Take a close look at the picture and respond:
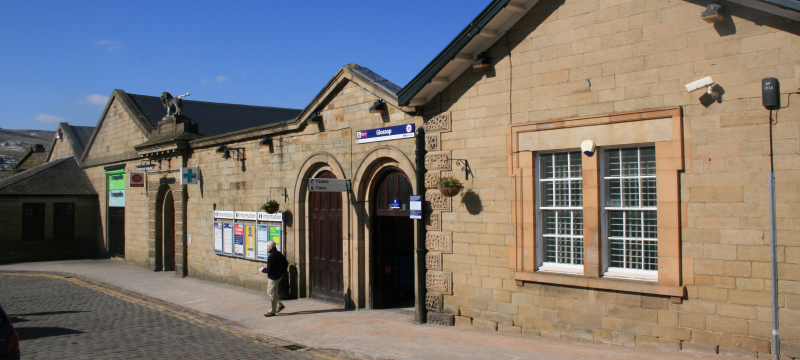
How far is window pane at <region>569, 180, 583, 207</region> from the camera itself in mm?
8680

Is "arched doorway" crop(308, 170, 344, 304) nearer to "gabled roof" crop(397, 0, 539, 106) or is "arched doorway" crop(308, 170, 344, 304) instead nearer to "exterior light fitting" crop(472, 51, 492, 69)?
"gabled roof" crop(397, 0, 539, 106)

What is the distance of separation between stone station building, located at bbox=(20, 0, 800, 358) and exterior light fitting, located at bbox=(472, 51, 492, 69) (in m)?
0.10

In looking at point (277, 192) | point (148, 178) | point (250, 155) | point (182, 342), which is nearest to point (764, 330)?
point (182, 342)

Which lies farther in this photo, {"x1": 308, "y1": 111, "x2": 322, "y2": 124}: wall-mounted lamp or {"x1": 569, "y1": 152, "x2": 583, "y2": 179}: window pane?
{"x1": 308, "y1": 111, "x2": 322, "y2": 124}: wall-mounted lamp

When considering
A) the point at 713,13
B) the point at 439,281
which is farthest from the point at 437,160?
the point at 713,13

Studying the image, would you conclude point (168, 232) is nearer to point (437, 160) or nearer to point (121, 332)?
point (121, 332)

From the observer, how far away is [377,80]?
11891 mm

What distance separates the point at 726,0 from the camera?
23.4ft

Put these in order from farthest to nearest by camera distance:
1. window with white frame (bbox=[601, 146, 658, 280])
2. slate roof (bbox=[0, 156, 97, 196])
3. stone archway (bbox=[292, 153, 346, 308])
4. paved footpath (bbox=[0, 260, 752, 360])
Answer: slate roof (bbox=[0, 156, 97, 196]) → stone archway (bbox=[292, 153, 346, 308]) → window with white frame (bbox=[601, 146, 658, 280]) → paved footpath (bbox=[0, 260, 752, 360])

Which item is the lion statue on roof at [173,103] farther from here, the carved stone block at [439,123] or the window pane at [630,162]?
the window pane at [630,162]

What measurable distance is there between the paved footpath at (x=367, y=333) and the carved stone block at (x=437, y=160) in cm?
297

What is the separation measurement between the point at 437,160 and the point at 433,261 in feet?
6.28

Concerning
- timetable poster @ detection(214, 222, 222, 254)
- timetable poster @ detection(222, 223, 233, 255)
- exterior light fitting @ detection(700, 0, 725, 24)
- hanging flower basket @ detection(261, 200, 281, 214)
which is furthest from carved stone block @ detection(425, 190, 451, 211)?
timetable poster @ detection(214, 222, 222, 254)

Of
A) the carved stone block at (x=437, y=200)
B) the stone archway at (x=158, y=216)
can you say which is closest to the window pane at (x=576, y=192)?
the carved stone block at (x=437, y=200)
